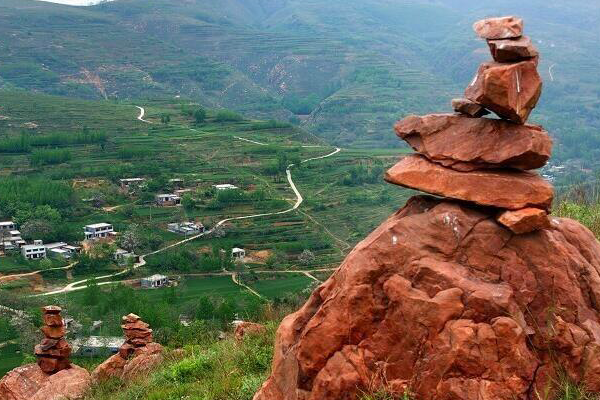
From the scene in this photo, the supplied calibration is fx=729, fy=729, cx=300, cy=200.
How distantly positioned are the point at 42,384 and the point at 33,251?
98.5ft

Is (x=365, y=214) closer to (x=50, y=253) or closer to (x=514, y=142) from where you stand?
(x=50, y=253)

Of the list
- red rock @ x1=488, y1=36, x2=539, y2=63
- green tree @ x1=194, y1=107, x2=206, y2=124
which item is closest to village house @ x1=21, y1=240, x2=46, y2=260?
green tree @ x1=194, y1=107, x2=206, y2=124

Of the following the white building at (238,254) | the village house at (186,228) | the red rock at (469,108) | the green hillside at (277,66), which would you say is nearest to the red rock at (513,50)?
the red rock at (469,108)

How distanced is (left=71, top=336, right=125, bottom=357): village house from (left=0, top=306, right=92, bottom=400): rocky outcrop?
1085 cm

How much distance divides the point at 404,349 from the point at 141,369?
21.0 feet

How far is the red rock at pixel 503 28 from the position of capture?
7.01m

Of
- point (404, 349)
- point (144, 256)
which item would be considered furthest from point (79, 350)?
point (404, 349)

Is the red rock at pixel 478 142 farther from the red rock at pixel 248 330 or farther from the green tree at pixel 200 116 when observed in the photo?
the green tree at pixel 200 116

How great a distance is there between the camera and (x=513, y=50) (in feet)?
22.8

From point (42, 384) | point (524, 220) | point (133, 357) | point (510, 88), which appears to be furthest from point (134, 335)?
point (510, 88)

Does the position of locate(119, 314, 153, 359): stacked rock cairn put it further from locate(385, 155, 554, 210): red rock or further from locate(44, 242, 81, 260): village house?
locate(44, 242, 81, 260): village house

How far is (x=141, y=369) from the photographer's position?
12.0m

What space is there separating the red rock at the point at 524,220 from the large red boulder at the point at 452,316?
0.52 feet

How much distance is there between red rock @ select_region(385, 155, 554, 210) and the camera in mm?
7090
